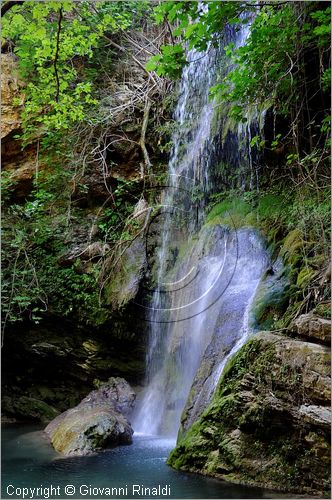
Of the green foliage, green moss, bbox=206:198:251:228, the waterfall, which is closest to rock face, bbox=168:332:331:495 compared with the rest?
the waterfall

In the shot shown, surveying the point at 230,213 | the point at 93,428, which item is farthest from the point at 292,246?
the point at 93,428

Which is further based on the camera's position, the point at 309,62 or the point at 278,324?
the point at 309,62

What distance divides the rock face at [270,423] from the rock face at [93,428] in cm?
155

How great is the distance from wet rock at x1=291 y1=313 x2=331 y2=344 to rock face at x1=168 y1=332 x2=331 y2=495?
95 millimetres

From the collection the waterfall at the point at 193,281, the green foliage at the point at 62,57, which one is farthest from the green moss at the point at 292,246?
the green foliage at the point at 62,57

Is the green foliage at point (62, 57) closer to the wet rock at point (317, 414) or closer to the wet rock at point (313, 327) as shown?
the wet rock at point (313, 327)

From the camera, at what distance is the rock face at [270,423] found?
4.04 m

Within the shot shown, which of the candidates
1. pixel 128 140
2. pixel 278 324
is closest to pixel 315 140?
pixel 278 324

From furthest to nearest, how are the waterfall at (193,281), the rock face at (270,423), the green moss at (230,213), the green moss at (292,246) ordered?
the green moss at (230,213)
the waterfall at (193,281)
the green moss at (292,246)
the rock face at (270,423)

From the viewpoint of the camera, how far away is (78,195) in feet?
31.2

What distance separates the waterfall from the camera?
589cm

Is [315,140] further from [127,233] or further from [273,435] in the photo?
[273,435]

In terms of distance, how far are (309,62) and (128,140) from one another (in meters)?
4.17

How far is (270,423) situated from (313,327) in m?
0.96
